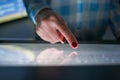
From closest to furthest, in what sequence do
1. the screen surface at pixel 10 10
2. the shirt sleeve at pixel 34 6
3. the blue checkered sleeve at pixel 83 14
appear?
1. the shirt sleeve at pixel 34 6
2. the blue checkered sleeve at pixel 83 14
3. the screen surface at pixel 10 10

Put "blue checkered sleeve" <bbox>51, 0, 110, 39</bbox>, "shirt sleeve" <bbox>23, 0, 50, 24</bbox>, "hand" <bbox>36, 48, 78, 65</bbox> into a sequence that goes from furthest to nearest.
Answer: "blue checkered sleeve" <bbox>51, 0, 110, 39</bbox>, "shirt sleeve" <bbox>23, 0, 50, 24</bbox>, "hand" <bbox>36, 48, 78, 65</bbox>

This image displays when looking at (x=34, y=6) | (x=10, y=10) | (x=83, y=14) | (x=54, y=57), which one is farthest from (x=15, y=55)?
(x=10, y=10)

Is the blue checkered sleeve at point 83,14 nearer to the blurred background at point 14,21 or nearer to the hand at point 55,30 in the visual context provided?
the hand at point 55,30

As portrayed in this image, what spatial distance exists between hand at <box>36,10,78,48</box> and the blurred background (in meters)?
0.89

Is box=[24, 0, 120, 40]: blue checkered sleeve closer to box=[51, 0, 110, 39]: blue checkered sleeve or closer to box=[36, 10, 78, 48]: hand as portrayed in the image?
box=[51, 0, 110, 39]: blue checkered sleeve

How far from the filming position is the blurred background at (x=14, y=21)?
1.65 m

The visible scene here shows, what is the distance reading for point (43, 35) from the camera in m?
0.78

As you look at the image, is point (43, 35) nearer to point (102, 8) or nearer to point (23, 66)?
point (23, 66)

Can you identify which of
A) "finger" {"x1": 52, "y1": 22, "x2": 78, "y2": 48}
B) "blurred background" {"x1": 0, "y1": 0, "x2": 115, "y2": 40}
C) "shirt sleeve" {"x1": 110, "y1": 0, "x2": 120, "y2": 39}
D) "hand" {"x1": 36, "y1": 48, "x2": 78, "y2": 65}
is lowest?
"blurred background" {"x1": 0, "y1": 0, "x2": 115, "y2": 40}

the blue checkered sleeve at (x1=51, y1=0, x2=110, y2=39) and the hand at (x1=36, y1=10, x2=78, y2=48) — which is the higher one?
the hand at (x1=36, y1=10, x2=78, y2=48)

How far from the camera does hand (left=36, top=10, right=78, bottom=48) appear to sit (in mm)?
681

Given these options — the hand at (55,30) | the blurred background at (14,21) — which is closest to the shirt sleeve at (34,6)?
the hand at (55,30)

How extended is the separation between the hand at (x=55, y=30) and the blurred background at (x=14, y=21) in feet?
2.91

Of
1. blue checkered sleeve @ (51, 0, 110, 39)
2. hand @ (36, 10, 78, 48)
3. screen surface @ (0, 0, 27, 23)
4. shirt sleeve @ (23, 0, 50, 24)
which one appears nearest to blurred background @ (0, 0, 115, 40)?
screen surface @ (0, 0, 27, 23)
